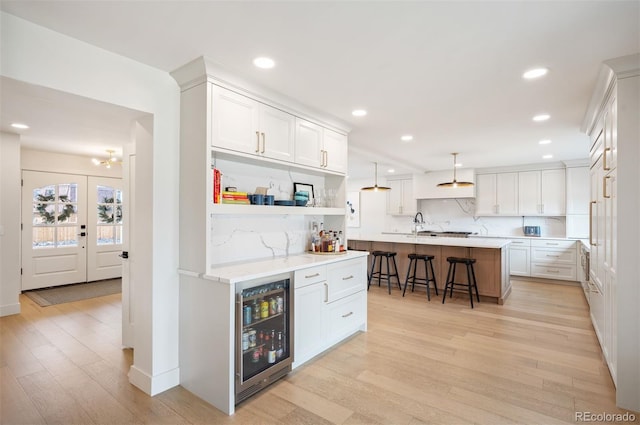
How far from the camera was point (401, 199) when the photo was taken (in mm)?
8484

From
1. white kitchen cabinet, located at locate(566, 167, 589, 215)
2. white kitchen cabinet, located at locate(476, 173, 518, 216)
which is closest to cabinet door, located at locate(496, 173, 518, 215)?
white kitchen cabinet, located at locate(476, 173, 518, 216)

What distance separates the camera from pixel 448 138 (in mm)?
4629

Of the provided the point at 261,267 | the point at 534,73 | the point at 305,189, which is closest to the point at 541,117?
the point at 534,73

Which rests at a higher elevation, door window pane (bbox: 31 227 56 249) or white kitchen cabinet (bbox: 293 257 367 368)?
door window pane (bbox: 31 227 56 249)

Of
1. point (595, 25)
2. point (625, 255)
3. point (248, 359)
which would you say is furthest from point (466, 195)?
point (248, 359)

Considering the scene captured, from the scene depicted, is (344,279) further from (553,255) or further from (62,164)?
(62,164)

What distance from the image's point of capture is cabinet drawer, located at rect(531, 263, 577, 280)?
6.32 m

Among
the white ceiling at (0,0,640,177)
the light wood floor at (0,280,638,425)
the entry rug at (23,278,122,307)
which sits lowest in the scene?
the light wood floor at (0,280,638,425)

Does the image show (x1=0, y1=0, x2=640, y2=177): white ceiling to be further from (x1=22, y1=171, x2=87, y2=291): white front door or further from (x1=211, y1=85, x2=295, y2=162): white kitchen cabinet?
(x1=22, y1=171, x2=87, y2=291): white front door

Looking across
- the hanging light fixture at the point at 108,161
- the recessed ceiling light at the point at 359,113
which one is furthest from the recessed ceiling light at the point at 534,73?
the hanging light fixture at the point at 108,161

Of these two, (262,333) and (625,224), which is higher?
(625,224)

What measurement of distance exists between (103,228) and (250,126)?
17.4 ft

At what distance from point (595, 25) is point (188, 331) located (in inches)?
132

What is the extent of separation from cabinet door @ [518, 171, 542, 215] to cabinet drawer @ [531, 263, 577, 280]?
1097mm
